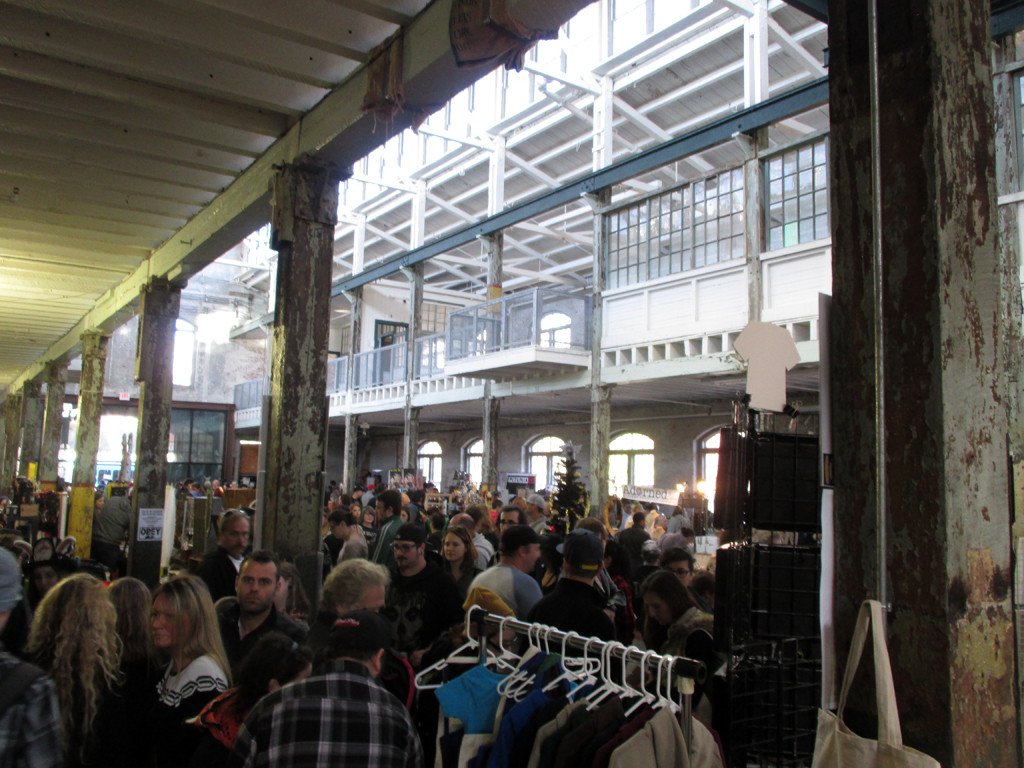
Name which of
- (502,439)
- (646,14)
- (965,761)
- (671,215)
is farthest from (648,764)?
(502,439)

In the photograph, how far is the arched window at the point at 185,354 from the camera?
30750mm

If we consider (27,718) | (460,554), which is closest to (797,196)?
(460,554)

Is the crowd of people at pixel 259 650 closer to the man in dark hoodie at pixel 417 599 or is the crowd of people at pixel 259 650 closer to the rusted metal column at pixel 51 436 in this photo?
the man in dark hoodie at pixel 417 599

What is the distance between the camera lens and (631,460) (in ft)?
73.2

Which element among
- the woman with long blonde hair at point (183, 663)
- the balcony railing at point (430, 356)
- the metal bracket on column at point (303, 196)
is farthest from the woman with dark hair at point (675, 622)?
the balcony railing at point (430, 356)

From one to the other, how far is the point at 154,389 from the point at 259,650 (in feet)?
24.5

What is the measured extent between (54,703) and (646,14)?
1686 centimetres

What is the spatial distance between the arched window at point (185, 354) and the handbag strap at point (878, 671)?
3165 cm

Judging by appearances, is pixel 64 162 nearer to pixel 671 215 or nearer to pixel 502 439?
pixel 671 215

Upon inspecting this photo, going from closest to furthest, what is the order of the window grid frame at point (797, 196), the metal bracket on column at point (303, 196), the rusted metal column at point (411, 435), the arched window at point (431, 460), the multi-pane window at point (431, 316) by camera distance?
the metal bracket on column at point (303, 196), the window grid frame at point (797, 196), the rusted metal column at point (411, 435), the multi-pane window at point (431, 316), the arched window at point (431, 460)

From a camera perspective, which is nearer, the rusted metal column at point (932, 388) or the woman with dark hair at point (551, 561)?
the rusted metal column at point (932, 388)

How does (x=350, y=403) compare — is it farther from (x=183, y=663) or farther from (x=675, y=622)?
(x=183, y=663)

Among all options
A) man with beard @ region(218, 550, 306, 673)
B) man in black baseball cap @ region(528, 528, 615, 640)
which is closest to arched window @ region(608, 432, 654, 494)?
man in black baseball cap @ region(528, 528, 615, 640)

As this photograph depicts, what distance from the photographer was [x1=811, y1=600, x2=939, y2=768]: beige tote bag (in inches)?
73.0
